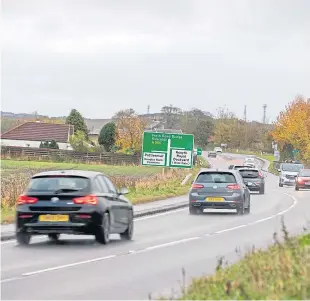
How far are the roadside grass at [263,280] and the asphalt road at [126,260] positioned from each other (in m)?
0.84

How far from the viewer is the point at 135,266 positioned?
14734 mm

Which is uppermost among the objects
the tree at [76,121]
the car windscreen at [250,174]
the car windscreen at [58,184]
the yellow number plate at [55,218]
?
the tree at [76,121]

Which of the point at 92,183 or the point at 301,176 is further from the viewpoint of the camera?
the point at 301,176

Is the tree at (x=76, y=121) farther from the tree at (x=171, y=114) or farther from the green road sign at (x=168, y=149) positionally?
the green road sign at (x=168, y=149)

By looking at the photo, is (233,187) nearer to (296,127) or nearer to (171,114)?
(296,127)

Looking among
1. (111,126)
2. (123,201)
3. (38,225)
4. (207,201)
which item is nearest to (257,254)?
(38,225)

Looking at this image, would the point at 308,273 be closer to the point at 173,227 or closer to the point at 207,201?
the point at 173,227

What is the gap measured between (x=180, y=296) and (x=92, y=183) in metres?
8.43

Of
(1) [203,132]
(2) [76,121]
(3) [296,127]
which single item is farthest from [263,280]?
(1) [203,132]

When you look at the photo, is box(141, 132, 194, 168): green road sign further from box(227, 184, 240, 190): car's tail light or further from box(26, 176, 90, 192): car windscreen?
box(26, 176, 90, 192): car windscreen

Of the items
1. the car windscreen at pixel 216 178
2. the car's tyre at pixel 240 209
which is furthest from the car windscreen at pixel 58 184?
the car windscreen at pixel 216 178

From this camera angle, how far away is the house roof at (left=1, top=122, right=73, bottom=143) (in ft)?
396

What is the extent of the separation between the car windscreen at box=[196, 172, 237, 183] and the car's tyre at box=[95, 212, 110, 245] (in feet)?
43.6

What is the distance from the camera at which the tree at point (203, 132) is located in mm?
171575
